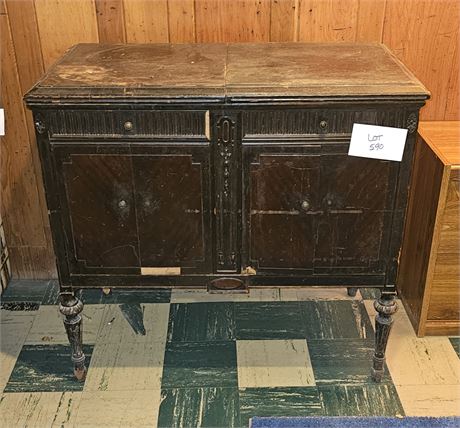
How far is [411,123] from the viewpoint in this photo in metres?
1.77

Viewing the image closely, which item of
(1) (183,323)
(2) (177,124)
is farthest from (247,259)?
(1) (183,323)

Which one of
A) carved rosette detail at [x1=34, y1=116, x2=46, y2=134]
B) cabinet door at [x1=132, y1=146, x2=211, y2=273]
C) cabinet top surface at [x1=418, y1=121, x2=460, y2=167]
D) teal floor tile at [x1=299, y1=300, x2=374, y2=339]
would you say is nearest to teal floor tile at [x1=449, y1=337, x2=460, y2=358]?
teal floor tile at [x1=299, y1=300, x2=374, y2=339]

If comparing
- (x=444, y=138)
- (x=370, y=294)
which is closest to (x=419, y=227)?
(x=444, y=138)

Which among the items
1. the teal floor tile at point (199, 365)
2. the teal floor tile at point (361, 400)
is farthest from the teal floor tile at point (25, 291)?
the teal floor tile at point (361, 400)

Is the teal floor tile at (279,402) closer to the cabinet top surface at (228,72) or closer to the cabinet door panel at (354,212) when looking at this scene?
the cabinet door panel at (354,212)

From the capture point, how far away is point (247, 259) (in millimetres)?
1989

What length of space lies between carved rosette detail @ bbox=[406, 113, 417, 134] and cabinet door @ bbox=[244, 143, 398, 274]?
4.5 inches

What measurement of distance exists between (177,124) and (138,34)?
0.72m

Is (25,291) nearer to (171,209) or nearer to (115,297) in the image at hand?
(115,297)

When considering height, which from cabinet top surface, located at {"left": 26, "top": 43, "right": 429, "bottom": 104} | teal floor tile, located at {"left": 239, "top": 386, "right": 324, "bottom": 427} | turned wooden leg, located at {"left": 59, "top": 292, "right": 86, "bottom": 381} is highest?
cabinet top surface, located at {"left": 26, "top": 43, "right": 429, "bottom": 104}

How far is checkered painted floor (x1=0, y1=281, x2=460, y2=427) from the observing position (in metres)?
2.11

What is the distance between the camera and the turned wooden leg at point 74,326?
2080mm

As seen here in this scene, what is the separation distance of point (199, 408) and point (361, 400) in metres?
0.56

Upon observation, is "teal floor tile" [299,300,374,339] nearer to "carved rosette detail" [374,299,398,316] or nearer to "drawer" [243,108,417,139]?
"carved rosette detail" [374,299,398,316]
